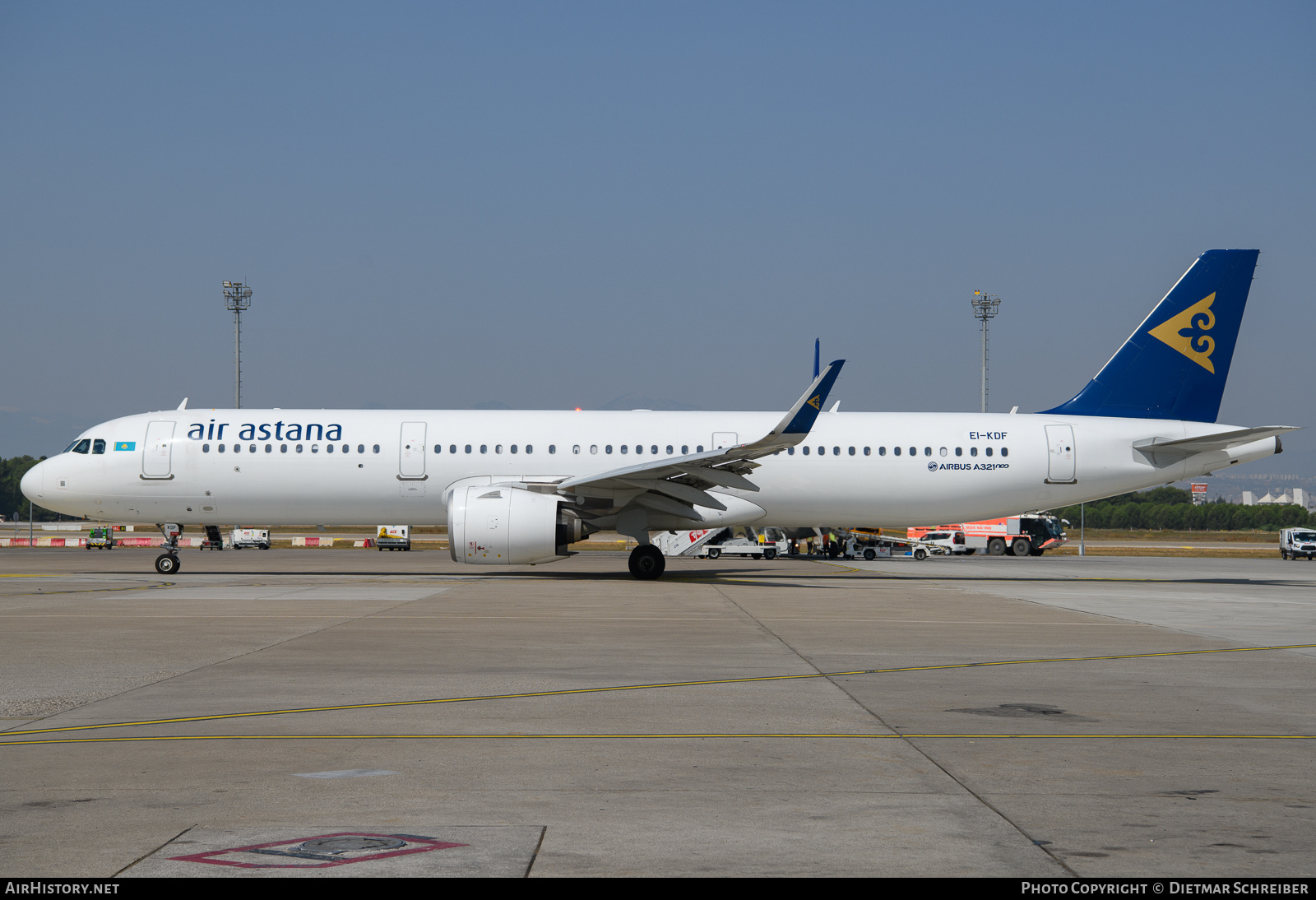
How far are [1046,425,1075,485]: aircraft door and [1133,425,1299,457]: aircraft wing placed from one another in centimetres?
160

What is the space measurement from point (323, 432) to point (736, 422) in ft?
33.0

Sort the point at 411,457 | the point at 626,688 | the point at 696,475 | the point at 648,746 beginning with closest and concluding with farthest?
the point at 648,746 → the point at 626,688 → the point at 696,475 → the point at 411,457

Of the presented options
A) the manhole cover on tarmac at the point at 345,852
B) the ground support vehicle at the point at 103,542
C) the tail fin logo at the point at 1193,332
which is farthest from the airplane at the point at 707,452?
the ground support vehicle at the point at 103,542

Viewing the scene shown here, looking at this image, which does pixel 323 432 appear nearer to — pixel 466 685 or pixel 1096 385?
pixel 466 685

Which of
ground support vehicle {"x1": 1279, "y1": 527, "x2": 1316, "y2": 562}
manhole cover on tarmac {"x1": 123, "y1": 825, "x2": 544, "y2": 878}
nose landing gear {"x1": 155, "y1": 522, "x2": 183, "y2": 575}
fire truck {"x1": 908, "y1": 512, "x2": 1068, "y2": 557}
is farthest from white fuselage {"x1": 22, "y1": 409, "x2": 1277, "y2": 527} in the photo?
ground support vehicle {"x1": 1279, "y1": 527, "x2": 1316, "y2": 562}

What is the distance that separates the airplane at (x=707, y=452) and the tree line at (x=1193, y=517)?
124 meters

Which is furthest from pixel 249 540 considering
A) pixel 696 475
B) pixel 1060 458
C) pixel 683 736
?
pixel 683 736

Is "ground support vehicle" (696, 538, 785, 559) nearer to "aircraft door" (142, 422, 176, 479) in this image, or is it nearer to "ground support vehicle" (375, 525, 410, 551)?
"ground support vehicle" (375, 525, 410, 551)

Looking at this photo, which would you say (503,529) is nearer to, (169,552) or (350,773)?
(169,552)

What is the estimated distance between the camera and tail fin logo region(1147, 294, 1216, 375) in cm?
2648

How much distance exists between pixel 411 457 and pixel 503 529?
4390 millimetres

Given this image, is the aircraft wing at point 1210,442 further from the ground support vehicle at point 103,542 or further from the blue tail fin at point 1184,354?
the ground support vehicle at point 103,542

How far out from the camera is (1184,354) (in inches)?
1049

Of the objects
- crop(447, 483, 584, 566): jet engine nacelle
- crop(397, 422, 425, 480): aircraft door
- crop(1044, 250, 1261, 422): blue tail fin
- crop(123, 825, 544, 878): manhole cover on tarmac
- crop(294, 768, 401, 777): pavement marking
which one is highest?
crop(1044, 250, 1261, 422): blue tail fin
